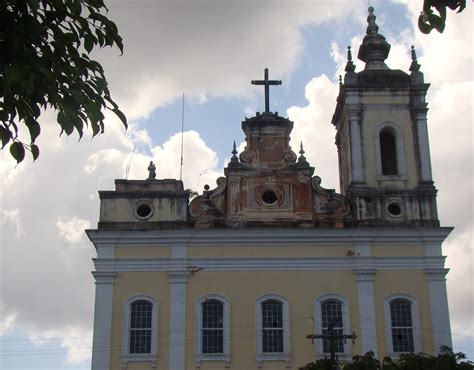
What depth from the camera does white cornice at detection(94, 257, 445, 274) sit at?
24.0 meters

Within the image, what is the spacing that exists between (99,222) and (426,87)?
11.7 meters

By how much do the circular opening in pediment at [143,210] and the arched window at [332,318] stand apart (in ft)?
20.1

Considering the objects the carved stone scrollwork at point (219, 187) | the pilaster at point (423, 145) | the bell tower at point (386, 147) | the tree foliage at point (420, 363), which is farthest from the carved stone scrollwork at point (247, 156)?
the tree foliage at point (420, 363)

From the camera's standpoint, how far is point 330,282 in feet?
78.6

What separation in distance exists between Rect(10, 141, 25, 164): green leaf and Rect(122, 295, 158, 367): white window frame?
61.2ft

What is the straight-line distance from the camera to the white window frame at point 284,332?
23.0 meters

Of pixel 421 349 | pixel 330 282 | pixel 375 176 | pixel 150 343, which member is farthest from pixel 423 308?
pixel 150 343

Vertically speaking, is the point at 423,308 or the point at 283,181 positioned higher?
the point at 283,181

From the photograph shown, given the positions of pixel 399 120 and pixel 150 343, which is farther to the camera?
pixel 399 120

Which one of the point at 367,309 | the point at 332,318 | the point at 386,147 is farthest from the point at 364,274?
the point at 386,147

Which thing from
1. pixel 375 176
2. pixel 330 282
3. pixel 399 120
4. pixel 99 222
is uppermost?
pixel 399 120

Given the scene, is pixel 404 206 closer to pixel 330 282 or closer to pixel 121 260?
pixel 330 282

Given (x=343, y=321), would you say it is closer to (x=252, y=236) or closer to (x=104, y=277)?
(x=252, y=236)

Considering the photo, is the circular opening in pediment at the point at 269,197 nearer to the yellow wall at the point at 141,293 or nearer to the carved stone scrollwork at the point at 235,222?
the carved stone scrollwork at the point at 235,222
